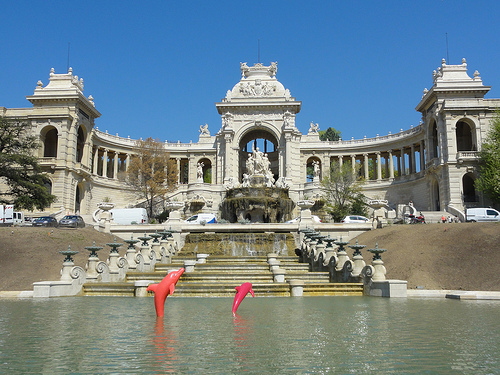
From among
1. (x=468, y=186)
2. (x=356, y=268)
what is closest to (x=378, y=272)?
(x=356, y=268)

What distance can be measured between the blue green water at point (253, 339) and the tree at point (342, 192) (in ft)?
134

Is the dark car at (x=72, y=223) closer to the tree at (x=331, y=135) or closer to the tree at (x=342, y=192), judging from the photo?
the tree at (x=342, y=192)

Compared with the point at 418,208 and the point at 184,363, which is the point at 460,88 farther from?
the point at 184,363

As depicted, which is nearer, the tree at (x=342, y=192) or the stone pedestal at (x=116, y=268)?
the stone pedestal at (x=116, y=268)

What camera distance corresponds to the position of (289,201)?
173 feet

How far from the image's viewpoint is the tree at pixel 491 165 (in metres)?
49.6

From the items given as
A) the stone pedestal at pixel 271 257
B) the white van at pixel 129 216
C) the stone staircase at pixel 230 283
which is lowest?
the stone staircase at pixel 230 283

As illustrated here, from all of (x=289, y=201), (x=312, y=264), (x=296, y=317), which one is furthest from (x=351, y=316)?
(x=289, y=201)

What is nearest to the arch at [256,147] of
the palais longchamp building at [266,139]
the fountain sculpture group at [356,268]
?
the palais longchamp building at [266,139]

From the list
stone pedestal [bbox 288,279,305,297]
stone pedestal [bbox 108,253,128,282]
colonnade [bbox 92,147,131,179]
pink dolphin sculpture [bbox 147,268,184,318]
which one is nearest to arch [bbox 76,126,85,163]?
colonnade [bbox 92,147,131,179]

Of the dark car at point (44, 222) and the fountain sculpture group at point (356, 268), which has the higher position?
the dark car at point (44, 222)

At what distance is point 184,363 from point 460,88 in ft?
192

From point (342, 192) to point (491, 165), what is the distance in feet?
56.5

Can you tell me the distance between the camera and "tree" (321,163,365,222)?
55772 mm
